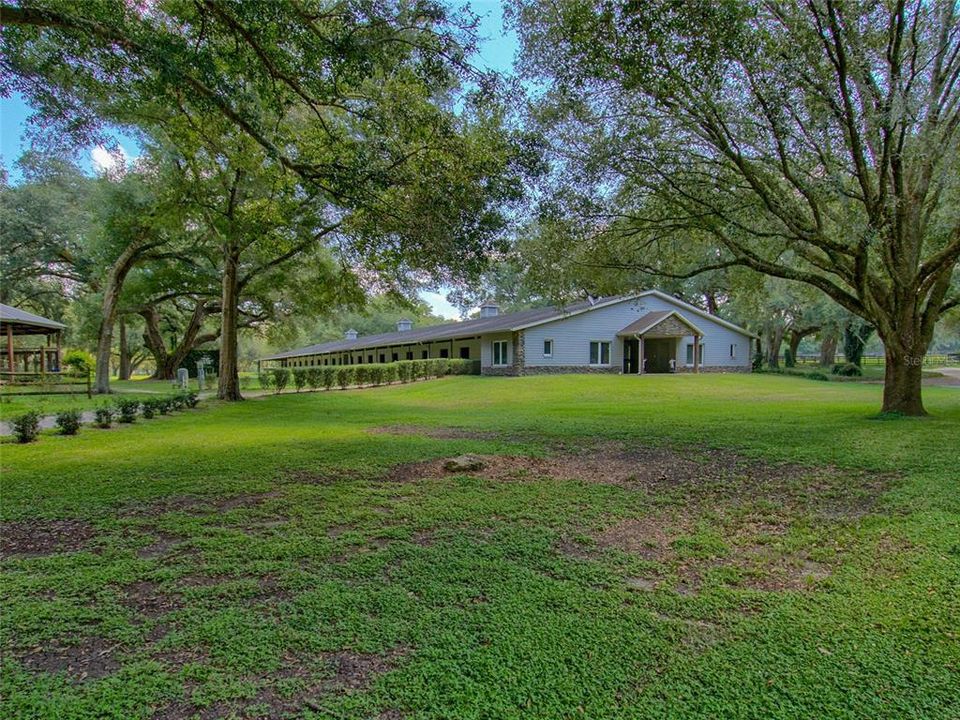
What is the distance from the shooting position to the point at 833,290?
30.6 ft

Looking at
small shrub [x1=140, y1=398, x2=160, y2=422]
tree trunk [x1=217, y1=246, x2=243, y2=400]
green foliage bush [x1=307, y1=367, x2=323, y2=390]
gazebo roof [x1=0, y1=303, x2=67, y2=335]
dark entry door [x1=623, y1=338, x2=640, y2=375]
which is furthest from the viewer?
dark entry door [x1=623, y1=338, x2=640, y2=375]

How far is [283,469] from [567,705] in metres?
4.85

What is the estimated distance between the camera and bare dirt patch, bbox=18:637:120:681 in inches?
87.4

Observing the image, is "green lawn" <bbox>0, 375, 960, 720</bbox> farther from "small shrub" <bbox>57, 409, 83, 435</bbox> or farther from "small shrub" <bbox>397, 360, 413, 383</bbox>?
"small shrub" <bbox>397, 360, 413, 383</bbox>

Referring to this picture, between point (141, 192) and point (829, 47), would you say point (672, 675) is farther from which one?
point (141, 192)

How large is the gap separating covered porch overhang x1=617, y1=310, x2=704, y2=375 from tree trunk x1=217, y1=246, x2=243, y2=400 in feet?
58.5

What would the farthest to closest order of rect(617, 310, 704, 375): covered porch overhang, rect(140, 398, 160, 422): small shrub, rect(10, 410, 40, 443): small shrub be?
rect(617, 310, 704, 375): covered porch overhang < rect(140, 398, 160, 422): small shrub < rect(10, 410, 40, 443): small shrub

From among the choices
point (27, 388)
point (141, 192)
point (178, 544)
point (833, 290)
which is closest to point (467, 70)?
point (178, 544)

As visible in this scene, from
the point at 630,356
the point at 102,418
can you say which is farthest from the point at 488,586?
the point at 630,356

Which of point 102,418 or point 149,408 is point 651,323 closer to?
point 149,408

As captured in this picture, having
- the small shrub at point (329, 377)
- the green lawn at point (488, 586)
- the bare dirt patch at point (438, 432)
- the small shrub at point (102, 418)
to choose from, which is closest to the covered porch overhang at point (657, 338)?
the small shrub at point (329, 377)

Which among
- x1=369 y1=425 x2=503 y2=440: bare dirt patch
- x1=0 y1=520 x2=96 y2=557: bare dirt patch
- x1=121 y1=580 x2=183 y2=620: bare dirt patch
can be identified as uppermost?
x1=369 y1=425 x2=503 y2=440: bare dirt patch

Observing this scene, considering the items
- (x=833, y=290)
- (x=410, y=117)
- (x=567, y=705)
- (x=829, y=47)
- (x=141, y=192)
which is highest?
(x=141, y=192)

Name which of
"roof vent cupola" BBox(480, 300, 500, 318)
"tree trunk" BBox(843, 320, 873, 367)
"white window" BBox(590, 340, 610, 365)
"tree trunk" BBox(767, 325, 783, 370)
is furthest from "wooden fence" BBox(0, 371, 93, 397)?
"tree trunk" BBox(767, 325, 783, 370)
